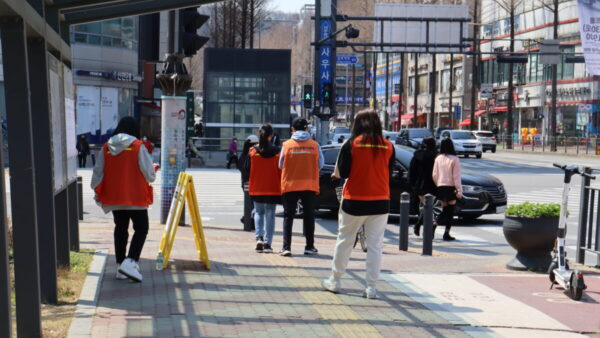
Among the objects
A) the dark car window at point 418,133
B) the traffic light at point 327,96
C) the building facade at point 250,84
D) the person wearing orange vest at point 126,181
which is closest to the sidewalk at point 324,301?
the person wearing orange vest at point 126,181

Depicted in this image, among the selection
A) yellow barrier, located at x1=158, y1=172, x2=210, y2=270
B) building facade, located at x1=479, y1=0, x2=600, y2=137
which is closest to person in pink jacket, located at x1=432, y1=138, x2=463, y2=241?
yellow barrier, located at x1=158, y1=172, x2=210, y2=270

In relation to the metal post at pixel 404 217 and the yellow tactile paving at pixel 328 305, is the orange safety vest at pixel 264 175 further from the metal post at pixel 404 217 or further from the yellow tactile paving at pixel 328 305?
the metal post at pixel 404 217

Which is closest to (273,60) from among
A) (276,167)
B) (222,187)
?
(222,187)

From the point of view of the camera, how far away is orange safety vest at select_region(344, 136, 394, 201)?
862 centimetres

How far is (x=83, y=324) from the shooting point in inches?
279

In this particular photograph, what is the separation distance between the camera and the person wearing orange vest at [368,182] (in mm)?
8625

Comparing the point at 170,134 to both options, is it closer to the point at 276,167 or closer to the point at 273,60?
the point at 276,167

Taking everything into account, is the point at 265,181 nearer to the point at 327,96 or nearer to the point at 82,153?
the point at 327,96

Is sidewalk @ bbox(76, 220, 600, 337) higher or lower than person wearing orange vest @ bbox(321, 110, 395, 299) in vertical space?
lower

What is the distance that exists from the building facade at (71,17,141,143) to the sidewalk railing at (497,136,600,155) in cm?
2719

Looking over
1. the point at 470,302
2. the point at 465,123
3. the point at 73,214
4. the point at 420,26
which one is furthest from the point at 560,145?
the point at 470,302

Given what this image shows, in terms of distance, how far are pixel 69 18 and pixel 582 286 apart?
6061 mm

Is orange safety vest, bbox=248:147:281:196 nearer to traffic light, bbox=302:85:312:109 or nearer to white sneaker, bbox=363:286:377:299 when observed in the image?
white sneaker, bbox=363:286:377:299

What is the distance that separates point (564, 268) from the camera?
9383 mm
